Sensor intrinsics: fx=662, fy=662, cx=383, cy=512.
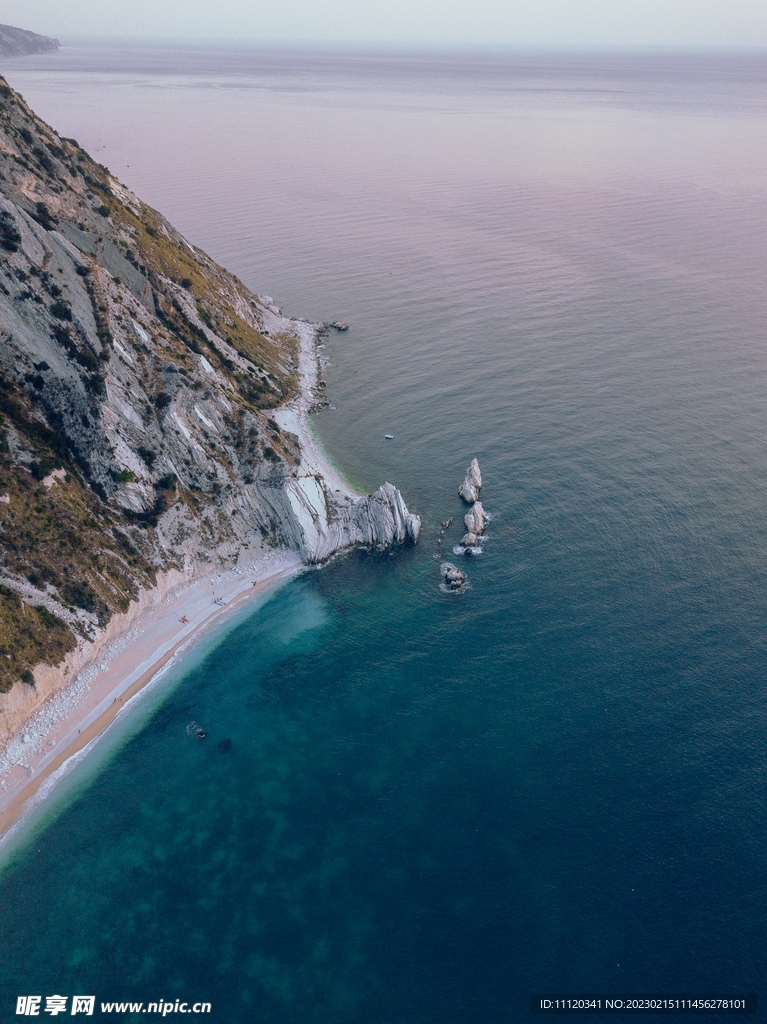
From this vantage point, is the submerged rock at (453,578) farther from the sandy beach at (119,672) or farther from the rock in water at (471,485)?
the sandy beach at (119,672)

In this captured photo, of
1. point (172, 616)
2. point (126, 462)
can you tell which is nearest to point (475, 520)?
point (172, 616)

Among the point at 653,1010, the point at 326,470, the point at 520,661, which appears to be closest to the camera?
the point at 653,1010

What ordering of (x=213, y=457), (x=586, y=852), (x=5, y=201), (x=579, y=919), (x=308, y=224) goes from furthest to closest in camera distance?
(x=308, y=224), (x=213, y=457), (x=5, y=201), (x=586, y=852), (x=579, y=919)

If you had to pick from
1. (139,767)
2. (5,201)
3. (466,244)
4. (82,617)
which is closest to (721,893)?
(139,767)

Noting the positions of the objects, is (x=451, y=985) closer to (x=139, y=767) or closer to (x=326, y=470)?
(x=139, y=767)

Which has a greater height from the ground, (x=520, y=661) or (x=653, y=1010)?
(x=520, y=661)

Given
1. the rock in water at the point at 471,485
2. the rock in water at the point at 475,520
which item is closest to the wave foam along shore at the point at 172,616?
the rock in water at the point at 475,520

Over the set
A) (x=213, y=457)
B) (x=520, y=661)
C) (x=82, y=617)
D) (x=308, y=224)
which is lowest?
(x=520, y=661)
